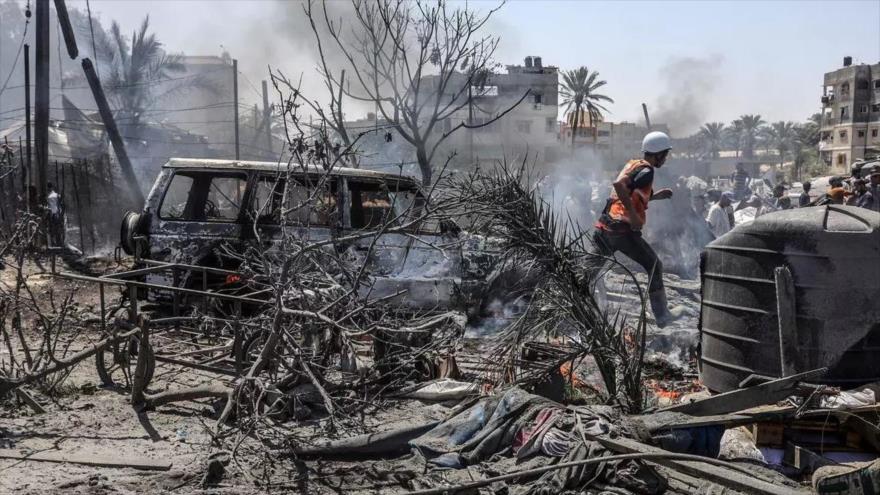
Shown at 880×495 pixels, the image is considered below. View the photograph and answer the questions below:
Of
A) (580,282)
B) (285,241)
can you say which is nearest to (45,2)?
(285,241)

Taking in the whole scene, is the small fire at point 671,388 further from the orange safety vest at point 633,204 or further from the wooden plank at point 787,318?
the orange safety vest at point 633,204

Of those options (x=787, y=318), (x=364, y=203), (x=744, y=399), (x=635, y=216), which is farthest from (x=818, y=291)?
(x=364, y=203)

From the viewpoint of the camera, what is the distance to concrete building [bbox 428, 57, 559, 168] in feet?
135

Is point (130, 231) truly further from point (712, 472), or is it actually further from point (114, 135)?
point (114, 135)

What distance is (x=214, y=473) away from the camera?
4.15 m

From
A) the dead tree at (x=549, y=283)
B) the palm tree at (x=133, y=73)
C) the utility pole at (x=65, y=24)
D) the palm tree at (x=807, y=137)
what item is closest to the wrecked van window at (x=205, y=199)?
the dead tree at (x=549, y=283)

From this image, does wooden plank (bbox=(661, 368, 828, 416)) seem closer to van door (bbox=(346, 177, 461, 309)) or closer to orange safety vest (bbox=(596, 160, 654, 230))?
orange safety vest (bbox=(596, 160, 654, 230))

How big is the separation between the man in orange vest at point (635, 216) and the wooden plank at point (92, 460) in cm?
416

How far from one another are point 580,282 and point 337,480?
7.10 ft

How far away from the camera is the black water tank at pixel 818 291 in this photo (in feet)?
16.3

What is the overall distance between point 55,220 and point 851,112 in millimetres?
55606

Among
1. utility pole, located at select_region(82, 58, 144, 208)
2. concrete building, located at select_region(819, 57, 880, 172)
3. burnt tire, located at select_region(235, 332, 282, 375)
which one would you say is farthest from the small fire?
concrete building, located at select_region(819, 57, 880, 172)

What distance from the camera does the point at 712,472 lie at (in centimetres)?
344

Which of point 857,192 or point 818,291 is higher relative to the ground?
point 857,192
